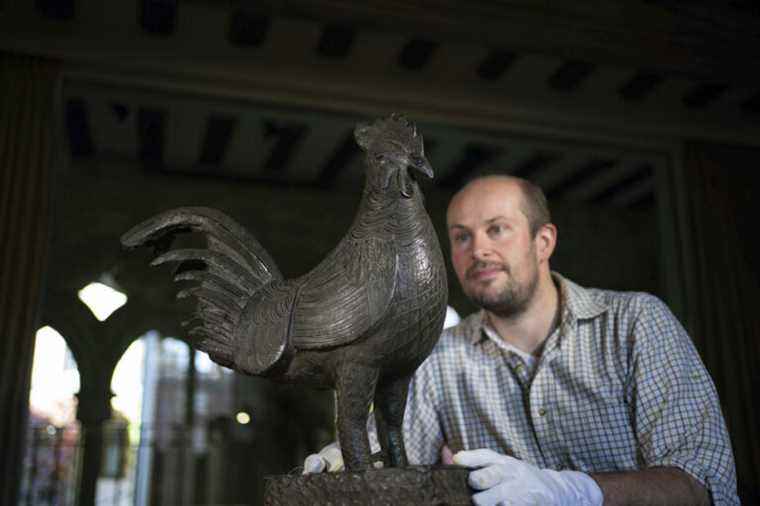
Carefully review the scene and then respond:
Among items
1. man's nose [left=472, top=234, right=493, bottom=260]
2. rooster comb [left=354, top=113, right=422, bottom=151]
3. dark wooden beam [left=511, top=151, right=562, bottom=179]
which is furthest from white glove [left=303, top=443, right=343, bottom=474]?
dark wooden beam [left=511, top=151, right=562, bottom=179]

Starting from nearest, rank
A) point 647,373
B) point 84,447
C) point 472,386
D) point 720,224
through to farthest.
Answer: point 647,373 → point 472,386 → point 720,224 → point 84,447

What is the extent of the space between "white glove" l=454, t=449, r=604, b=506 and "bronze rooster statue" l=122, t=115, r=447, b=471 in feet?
0.56

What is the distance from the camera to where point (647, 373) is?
5.54ft

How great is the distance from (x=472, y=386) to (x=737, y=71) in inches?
146

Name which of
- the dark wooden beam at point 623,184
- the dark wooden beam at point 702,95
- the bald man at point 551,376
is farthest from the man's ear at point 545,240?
the dark wooden beam at point 623,184

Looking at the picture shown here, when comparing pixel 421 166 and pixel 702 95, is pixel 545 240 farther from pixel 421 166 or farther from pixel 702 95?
pixel 702 95

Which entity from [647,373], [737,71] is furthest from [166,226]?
[737,71]

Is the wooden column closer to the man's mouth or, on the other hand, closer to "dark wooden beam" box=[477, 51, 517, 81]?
"dark wooden beam" box=[477, 51, 517, 81]

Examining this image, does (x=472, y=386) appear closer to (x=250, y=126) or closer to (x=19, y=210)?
(x=19, y=210)

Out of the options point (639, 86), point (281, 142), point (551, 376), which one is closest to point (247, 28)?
point (281, 142)

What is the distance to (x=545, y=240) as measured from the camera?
1.92 meters

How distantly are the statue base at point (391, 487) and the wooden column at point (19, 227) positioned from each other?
3.25 metres

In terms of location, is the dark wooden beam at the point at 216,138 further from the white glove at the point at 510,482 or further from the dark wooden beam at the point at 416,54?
the white glove at the point at 510,482

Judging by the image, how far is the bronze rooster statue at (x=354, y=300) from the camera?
119 centimetres
